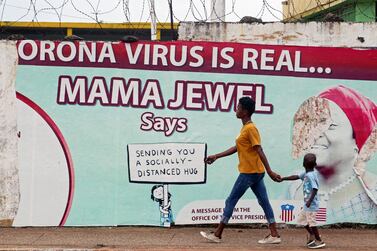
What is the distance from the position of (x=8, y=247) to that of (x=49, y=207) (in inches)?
44.4

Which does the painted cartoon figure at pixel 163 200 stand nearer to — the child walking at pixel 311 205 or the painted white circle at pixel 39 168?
the painted white circle at pixel 39 168

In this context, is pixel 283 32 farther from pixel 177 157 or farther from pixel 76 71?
pixel 76 71

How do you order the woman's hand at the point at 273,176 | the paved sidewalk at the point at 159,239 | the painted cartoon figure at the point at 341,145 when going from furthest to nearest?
the painted cartoon figure at the point at 341,145 → the paved sidewalk at the point at 159,239 → the woman's hand at the point at 273,176

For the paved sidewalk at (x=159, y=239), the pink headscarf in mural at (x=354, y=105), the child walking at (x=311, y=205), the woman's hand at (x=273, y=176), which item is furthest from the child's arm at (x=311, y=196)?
the pink headscarf in mural at (x=354, y=105)

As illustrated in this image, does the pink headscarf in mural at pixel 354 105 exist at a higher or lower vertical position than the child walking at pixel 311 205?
higher

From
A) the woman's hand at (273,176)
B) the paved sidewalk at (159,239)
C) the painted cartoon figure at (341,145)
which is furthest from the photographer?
the painted cartoon figure at (341,145)

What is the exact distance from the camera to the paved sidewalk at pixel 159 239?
674 cm

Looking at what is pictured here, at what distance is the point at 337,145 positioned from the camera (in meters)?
7.73

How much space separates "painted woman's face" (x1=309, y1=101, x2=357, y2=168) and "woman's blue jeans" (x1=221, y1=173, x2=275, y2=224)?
1.23 meters

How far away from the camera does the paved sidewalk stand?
22.1 feet

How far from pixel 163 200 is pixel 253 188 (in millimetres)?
1390

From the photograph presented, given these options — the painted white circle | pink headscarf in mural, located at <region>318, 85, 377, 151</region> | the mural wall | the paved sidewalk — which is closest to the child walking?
the paved sidewalk

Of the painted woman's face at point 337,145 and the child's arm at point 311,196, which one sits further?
the painted woman's face at point 337,145

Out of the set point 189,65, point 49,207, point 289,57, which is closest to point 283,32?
point 289,57
